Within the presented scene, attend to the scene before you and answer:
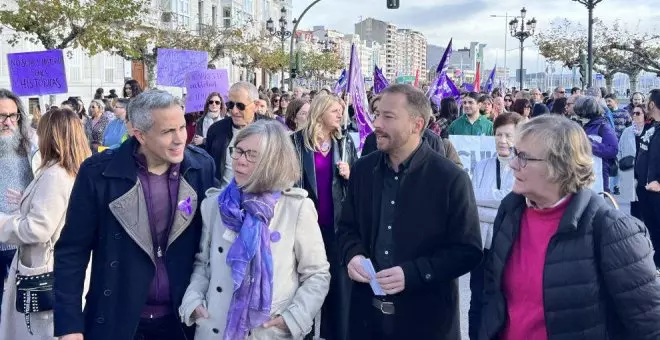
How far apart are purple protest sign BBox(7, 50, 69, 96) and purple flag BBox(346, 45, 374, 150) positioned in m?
3.85

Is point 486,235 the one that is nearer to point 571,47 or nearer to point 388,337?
point 388,337

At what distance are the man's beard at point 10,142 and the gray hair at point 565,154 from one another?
3565 millimetres

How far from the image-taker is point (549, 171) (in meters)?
2.65

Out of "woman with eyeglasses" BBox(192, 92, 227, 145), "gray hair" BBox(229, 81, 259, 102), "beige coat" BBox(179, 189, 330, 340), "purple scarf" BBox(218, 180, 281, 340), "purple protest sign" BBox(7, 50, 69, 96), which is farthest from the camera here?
"purple protest sign" BBox(7, 50, 69, 96)

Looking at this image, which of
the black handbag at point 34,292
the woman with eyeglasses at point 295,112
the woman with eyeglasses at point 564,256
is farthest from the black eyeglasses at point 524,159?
the woman with eyeglasses at point 295,112

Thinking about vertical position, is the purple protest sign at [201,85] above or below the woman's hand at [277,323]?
above

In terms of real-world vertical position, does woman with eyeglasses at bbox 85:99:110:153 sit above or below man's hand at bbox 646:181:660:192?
above

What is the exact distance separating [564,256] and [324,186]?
266 centimetres

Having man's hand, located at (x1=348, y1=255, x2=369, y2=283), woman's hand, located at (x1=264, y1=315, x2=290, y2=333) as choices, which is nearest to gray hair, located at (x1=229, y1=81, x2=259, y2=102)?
man's hand, located at (x1=348, y1=255, x2=369, y2=283)

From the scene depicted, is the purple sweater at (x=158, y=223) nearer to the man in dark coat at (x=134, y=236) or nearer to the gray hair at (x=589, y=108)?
the man in dark coat at (x=134, y=236)

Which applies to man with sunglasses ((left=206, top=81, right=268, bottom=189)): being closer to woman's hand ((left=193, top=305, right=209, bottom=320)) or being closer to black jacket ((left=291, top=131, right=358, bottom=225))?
black jacket ((left=291, top=131, right=358, bottom=225))

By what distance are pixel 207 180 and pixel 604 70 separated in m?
41.9

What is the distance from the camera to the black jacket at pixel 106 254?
3014 millimetres

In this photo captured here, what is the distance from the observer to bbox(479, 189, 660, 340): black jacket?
2496mm
